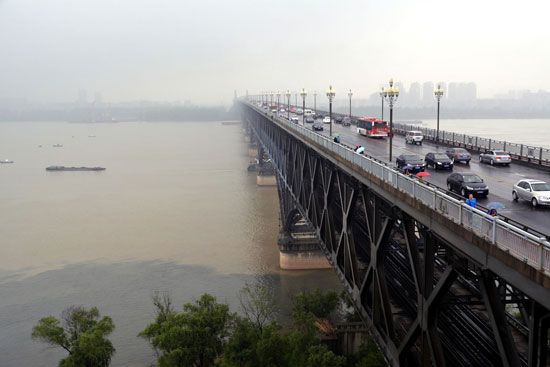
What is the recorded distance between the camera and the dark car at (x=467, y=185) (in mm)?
17844

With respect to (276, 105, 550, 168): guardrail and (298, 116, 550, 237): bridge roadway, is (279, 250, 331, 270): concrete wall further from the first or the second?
(276, 105, 550, 168): guardrail

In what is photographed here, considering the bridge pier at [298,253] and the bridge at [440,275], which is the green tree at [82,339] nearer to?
the bridge at [440,275]

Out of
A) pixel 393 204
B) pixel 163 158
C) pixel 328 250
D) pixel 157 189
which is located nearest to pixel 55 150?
pixel 163 158

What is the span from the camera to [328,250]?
85.9 feet

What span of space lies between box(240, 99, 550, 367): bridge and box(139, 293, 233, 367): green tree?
20.0 ft

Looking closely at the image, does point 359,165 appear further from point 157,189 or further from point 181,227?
point 157,189

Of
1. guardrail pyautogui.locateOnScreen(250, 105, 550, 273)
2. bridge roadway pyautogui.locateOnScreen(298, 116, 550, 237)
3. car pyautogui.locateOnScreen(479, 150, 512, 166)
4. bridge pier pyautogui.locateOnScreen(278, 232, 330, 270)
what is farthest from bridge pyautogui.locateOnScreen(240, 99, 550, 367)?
bridge pier pyautogui.locateOnScreen(278, 232, 330, 270)

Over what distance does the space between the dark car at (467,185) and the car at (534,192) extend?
1055mm

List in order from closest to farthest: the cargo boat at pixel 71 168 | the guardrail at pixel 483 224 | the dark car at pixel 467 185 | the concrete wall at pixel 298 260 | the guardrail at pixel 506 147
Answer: the guardrail at pixel 483 224
the dark car at pixel 467 185
the guardrail at pixel 506 147
the concrete wall at pixel 298 260
the cargo boat at pixel 71 168

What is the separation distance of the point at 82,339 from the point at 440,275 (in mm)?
15506

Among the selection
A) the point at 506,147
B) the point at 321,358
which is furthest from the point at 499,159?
the point at 321,358

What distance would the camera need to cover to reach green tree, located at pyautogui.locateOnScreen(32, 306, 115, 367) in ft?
76.8

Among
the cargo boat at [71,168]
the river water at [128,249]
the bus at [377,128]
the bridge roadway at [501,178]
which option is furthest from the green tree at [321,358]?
the cargo boat at [71,168]

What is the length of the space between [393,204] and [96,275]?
31234mm
